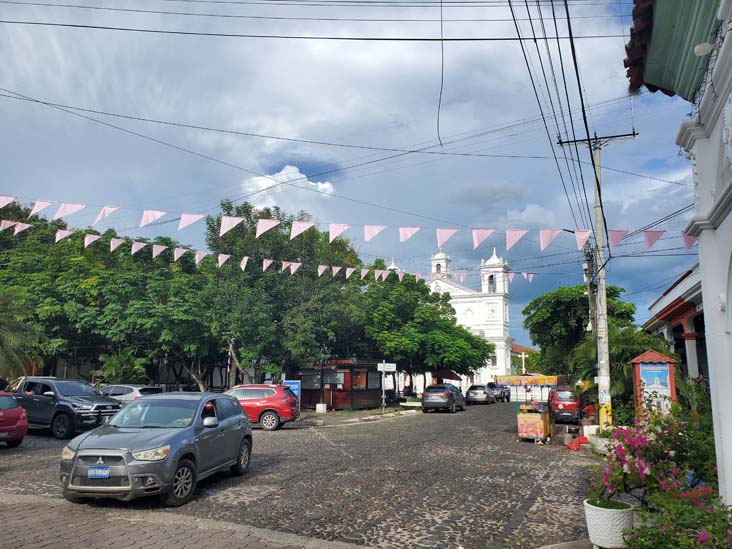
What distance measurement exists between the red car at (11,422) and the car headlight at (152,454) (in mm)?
8234

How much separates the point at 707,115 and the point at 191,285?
27.3 meters

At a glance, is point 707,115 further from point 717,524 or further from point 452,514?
point 452,514

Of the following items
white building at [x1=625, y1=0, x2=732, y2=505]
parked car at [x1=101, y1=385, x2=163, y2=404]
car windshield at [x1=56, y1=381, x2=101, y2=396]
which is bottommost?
parked car at [x1=101, y1=385, x2=163, y2=404]

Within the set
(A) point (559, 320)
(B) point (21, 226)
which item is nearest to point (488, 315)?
(A) point (559, 320)

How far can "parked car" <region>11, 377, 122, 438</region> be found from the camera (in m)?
16.9

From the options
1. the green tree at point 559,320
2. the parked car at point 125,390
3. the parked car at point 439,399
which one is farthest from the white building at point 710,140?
the green tree at point 559,320

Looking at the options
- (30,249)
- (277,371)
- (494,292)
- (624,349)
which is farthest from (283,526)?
(494,292)

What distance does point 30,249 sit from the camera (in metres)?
30.8

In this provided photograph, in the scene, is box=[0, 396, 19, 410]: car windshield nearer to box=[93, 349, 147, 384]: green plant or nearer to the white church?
box=[93, 349, 147, 384]: green plant

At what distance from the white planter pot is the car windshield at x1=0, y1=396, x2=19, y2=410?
14.0 m

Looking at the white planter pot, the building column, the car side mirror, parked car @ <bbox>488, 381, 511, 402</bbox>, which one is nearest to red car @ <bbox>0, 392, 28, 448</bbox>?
the car side mirror

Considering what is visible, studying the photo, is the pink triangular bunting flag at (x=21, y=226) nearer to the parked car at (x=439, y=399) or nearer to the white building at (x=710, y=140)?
the white building at (x=710, y=140)

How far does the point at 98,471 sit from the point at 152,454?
27.8 inches

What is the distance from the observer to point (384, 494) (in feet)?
30.3
